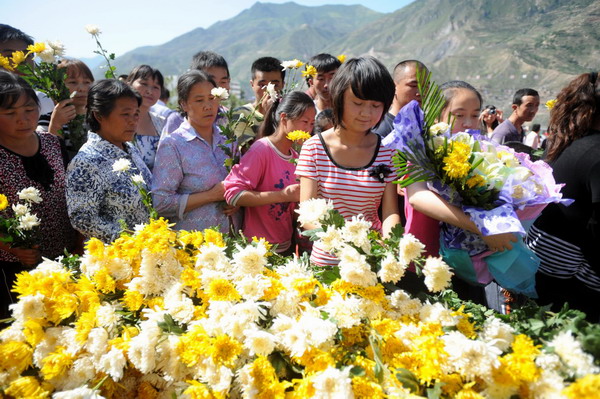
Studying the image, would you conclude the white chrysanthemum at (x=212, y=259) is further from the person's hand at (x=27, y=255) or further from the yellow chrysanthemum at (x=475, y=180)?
the person's hand at (x=27, y=255)

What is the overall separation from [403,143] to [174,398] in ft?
4.21

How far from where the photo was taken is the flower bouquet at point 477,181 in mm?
1597

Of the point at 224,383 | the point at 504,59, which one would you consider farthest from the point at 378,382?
the point at 504,59

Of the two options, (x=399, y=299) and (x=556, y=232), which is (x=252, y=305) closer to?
(x=399, y=299)

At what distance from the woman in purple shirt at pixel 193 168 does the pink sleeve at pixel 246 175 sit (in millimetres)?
109

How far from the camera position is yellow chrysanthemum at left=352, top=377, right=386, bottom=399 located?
107 centimetres

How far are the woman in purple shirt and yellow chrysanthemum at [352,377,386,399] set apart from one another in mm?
1906

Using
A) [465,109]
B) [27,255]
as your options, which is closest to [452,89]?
[465,109]

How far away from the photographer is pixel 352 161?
217 centimetres

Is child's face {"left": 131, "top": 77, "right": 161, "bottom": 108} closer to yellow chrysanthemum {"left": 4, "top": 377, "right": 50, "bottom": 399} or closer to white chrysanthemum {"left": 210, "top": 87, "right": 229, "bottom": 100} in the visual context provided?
white chrysanthemum {"left": 210, "top": 87, "right": 229, "bottom": 100}

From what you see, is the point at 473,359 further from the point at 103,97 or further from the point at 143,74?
the point at 143,74

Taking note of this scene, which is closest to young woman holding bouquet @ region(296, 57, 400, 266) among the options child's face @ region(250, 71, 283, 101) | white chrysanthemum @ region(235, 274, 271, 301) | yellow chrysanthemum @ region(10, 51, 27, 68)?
white chrysanthemum @ region(235, 274, 271, 301)

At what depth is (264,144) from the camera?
9.36 feet

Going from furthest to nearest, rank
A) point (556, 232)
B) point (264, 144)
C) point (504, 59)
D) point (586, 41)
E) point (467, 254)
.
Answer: point (504, 59)
point (586, 41)
point (264, 144)
point (556, 232)
point (467, 254)
